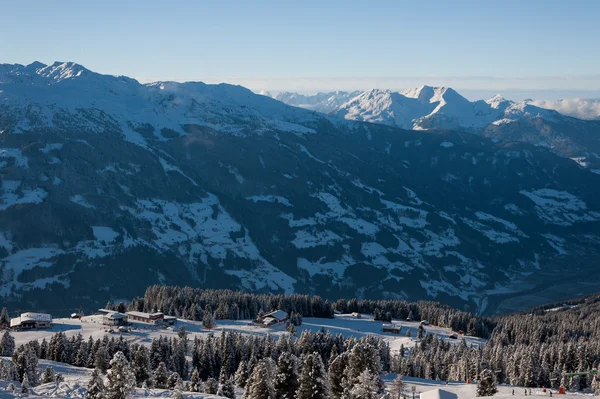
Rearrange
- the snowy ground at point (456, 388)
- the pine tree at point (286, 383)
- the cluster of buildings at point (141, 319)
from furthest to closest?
1. the cluster of buildings at point (141, 319)
2. the snowy ground at point (456, 388)
3. the pine tree at point (286, 383)

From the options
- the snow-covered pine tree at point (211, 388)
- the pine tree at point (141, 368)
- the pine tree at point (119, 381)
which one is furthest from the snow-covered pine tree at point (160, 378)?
the pine tree at point (119, 381)

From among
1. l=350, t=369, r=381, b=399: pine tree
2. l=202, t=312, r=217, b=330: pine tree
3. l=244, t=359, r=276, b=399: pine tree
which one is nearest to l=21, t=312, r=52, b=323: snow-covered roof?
l=202, t=312, r=217, b=330: pine tree

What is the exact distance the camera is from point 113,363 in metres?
78.4

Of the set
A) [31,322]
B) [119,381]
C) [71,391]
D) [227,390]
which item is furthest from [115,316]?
[119,381]

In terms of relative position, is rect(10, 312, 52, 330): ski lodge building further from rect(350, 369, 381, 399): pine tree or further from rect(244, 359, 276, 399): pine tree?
rect(350, 369, 381, 399): pine tree

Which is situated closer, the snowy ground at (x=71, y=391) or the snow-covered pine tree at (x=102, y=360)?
the snowy ground at (x=71, y=391)

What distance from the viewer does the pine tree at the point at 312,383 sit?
251 ft

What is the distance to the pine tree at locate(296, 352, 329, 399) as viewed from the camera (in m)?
76.6

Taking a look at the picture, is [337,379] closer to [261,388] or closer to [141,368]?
[261,388]

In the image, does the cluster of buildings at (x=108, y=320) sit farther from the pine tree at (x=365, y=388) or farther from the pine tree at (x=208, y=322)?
the pine tree at (x=365, y=388)

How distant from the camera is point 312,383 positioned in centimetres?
7669

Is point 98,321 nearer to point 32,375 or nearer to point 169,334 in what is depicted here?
point 169,334

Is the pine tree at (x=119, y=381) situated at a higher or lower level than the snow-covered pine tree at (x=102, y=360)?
higher

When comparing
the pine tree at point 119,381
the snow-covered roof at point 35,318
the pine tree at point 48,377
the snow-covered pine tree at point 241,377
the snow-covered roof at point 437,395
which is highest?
the pine tree at point 119,381
